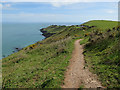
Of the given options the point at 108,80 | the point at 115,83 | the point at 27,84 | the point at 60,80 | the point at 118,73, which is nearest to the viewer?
the point at 115,83

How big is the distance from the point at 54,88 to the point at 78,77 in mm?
3291

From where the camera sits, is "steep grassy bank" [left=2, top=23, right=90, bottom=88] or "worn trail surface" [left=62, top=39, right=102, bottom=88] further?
"steep grassy bank" [left=2, top=23, right=90, bottom=88]

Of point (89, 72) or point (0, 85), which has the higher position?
point (89, 72)

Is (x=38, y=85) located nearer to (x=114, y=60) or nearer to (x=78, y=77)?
(x=78, y=77)

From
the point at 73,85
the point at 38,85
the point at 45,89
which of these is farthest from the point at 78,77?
the point at 38,85

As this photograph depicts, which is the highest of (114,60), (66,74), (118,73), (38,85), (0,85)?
(114,60)

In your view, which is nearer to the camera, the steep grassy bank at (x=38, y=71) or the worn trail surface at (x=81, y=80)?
the worn trail surface at (x=81, y=80)

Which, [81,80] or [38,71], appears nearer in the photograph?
[81,80]

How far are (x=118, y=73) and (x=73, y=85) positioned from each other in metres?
5.22

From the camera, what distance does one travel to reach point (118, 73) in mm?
10562

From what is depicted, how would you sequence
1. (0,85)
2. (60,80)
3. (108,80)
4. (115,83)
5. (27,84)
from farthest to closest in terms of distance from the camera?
1. (0,85)
2. (27,84)
3. (60,80)
4. (108,80)
5. (115,83)

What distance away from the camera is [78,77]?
11.5 m

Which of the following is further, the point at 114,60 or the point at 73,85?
the point at 114,60

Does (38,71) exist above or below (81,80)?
below
